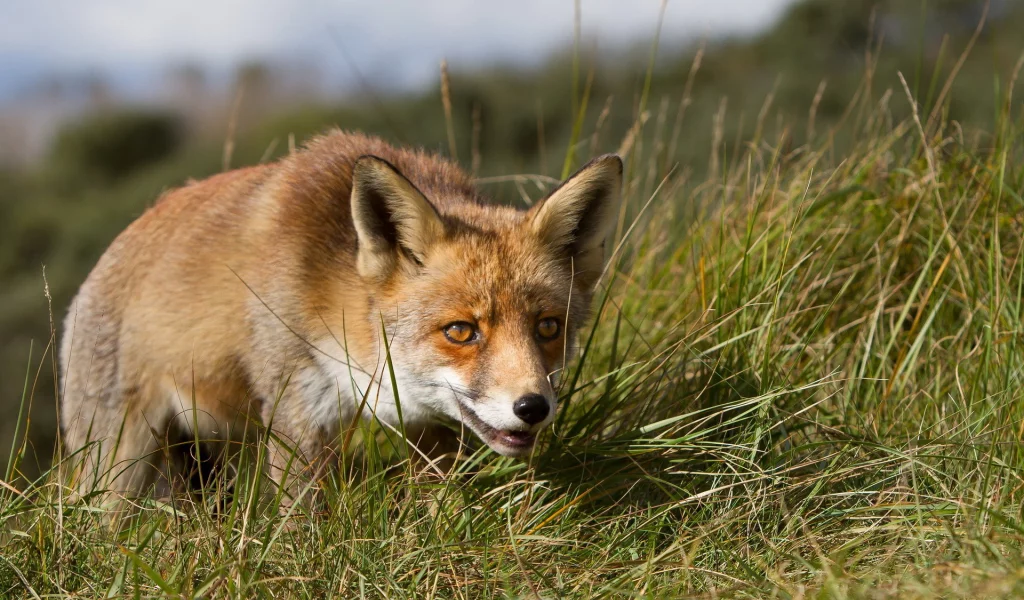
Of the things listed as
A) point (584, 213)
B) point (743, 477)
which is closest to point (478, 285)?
point (584, 213)

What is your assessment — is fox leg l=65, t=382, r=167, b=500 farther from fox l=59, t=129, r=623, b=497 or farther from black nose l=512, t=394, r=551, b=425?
black nose l=512, t=394, r=551, b=425

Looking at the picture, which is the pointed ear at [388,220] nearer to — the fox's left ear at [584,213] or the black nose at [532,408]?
the fox's left ear at [584,213]

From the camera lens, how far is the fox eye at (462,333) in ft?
Answer: 12.6

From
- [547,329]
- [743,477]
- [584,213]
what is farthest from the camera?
[584,213]

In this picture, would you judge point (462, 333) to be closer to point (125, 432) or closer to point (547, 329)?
point (547, 329)

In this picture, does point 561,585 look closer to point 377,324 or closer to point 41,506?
point 377,324

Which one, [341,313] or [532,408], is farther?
[341,313]

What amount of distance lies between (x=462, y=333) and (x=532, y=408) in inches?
22.5

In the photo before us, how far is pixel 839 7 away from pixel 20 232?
98.0 feet

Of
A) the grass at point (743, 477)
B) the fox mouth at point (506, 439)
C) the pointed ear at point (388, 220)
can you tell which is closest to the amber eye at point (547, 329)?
the grass at point (743, 477)

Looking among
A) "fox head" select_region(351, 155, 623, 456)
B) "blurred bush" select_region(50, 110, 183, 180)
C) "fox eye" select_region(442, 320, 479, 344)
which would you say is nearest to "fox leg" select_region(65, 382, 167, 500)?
"fox head" select_region(351, 155, 623, 456)

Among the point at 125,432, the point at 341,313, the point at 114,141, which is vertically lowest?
the point at 114,141

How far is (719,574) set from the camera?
2.94 meters

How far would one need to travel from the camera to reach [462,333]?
3857 mm
